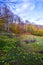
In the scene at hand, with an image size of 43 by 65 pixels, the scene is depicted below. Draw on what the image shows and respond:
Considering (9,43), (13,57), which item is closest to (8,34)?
(9,43)

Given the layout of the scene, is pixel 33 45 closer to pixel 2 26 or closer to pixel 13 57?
pixel 13 57

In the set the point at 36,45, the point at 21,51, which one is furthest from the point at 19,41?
the point at 36,45

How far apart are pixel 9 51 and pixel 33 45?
0.39m

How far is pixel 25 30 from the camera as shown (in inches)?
115

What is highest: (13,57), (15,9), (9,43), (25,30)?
(15,9)

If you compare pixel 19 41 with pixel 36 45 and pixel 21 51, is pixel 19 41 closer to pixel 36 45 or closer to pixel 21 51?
pixel 21 51

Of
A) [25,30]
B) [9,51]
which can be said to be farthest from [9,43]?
[25,30]

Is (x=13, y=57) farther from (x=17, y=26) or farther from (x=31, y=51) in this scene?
(x=17, y=26)

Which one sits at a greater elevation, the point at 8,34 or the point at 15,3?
the point at 15,3

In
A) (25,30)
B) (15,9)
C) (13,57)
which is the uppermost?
(15,9)

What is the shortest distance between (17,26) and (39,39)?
1.33 ft

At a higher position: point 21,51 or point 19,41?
point 19,41

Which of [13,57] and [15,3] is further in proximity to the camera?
[15,3]

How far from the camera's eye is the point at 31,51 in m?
2.88
